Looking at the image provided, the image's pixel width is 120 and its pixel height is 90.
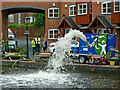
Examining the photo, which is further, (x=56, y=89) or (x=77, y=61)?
(x=77, y=61)

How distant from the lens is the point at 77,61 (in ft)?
88.4

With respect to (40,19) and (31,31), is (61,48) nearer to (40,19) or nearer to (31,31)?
(40,19)

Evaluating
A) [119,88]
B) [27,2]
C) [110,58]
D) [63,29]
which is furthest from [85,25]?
[119,88]

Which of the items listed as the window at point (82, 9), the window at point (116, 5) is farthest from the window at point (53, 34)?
the window at point (116, 5)

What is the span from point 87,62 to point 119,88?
9029 millimetres

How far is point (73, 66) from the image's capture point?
81.7ft

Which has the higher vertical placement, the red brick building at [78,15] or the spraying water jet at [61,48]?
the red brick building at [78,15]

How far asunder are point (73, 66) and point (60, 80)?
18.1 ft

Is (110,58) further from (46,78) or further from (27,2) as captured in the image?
(27,2)

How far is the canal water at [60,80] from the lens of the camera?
17859mm

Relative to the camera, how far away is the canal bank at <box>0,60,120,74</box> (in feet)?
76.4

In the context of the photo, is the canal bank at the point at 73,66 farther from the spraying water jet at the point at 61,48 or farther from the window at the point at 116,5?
the window at the point at 116,5

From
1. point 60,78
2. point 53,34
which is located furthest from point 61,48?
point 53,34

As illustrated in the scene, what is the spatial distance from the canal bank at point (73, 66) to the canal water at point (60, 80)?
1.00 metres
